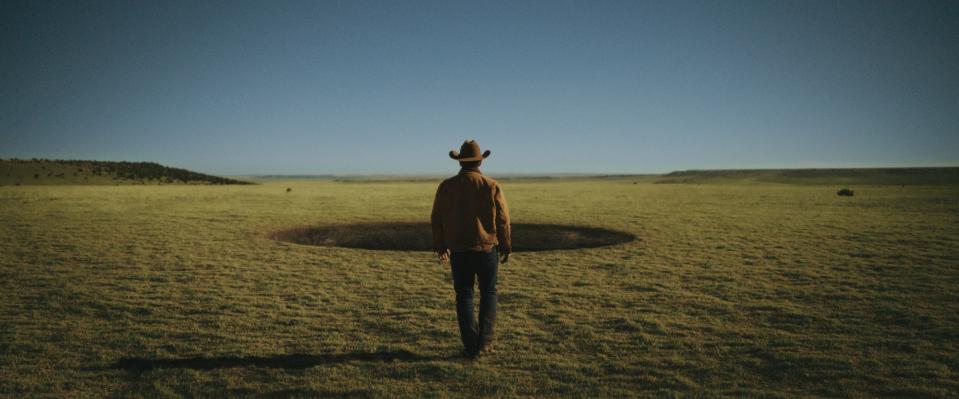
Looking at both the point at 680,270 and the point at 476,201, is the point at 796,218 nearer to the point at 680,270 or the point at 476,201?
the point at 680,270

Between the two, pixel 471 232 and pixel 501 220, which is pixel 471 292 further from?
pixel 501 220

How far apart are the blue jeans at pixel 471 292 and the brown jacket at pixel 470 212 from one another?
0.33 ft

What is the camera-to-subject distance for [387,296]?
23.4 feet

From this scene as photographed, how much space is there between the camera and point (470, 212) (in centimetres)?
464

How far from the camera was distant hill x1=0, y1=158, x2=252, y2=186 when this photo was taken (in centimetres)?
5316

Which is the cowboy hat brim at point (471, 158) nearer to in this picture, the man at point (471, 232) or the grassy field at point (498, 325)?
the man at point (471, 232)

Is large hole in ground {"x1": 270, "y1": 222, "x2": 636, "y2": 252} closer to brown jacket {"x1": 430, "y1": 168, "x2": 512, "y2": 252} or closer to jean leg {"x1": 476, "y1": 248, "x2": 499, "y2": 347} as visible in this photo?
jean leg {"x1": 476, "y1": 248, "x2": 499, "y2": 347}

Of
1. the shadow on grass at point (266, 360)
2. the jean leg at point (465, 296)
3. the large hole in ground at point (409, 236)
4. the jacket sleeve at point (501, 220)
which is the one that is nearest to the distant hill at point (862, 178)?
the large hole in ground at point (409, 236)

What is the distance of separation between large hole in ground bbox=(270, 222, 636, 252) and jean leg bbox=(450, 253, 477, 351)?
33.2 feet

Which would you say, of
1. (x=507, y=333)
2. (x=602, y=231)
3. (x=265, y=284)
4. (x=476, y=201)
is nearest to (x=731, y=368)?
(x=507, y=333)

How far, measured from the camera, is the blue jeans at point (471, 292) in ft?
15.4

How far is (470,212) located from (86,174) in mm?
68551

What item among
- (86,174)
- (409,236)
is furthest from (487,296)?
(86,174)

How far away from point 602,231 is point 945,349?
10.4 meters
